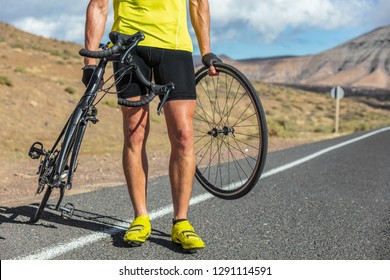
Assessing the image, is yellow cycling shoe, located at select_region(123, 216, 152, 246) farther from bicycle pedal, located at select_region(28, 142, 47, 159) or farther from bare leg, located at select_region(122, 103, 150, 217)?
bicycle pedal, located at select_region(28, 142, 47, 159)

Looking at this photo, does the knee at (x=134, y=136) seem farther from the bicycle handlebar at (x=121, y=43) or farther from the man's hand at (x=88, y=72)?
the bicycle handlebar at (x=121, y=43)

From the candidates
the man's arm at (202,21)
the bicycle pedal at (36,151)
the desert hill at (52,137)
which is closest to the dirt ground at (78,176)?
the desert hill at (52,137)

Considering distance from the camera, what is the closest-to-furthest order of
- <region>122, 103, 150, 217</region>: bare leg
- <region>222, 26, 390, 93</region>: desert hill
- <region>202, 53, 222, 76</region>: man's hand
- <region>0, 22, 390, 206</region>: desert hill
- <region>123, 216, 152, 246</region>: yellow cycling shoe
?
<region>123, 216, 152, 246</region>: yellow cycling shoe < <region>122, 103, 150, 217</region>: bare leg < <region>202, 53, 222, 76</region>: man's hand < <region>0, 22, 390, 206</region>: desert hill < <region>222, 26, 390, 93</region>: desert hill

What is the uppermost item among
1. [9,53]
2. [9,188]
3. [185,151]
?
[9,53]

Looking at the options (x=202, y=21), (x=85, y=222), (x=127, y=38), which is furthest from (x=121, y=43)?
(x=85, y=222)

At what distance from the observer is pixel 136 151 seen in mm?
3791

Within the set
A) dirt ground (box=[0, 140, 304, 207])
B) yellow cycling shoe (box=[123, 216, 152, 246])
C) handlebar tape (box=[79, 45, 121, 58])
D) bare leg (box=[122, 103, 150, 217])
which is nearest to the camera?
handlebar tape (box=[79, 45, 121, 58])

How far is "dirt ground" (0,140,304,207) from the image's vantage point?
676 cm

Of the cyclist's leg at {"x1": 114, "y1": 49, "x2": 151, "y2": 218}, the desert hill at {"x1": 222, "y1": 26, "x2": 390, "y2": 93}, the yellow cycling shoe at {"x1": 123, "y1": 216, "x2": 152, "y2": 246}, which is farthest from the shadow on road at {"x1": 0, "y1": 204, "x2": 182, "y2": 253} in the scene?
the desert hill at {"x1": 222, "y1": 26, "x2": 390, "y2": 93}

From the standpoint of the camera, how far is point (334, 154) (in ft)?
34.2

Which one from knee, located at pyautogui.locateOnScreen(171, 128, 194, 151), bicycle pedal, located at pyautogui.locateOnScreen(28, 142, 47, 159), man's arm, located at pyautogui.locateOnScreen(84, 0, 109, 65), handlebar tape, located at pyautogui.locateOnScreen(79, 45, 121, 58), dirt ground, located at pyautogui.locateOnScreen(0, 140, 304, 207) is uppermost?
man's arm, located at pyautogui.locateOnScreen(84, 0, 109, 65)

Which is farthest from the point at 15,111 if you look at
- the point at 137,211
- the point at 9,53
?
the point at 9,53

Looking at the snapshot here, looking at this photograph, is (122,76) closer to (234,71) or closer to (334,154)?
(234,71)
